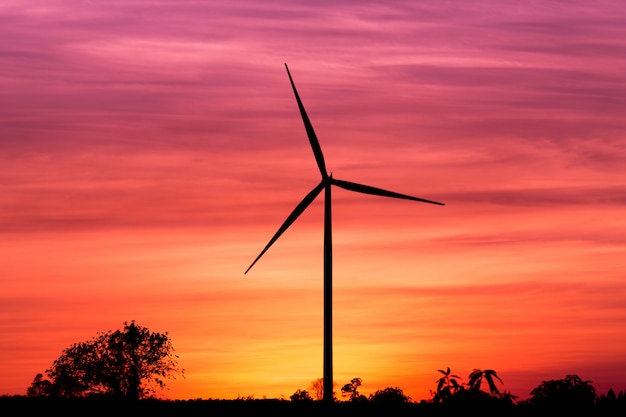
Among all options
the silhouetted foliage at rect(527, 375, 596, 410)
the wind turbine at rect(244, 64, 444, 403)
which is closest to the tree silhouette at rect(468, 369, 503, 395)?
the silhouetted foliage at rect(527, 375, 596, 410)

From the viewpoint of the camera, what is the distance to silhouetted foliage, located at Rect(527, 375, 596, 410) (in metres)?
27.4

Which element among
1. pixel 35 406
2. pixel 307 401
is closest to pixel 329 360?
pixel 307 401

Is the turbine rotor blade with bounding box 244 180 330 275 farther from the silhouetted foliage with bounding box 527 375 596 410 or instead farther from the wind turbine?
A: the silhouetted foliage with bounding box 527 375 596 410

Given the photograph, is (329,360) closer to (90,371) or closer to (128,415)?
(128,415)

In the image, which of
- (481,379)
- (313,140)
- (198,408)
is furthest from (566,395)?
(313,140)

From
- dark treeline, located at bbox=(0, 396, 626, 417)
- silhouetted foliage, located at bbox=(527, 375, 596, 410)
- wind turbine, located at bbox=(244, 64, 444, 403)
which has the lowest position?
silhouetted foliage, located at bbox=(527, 375, 596, 410)

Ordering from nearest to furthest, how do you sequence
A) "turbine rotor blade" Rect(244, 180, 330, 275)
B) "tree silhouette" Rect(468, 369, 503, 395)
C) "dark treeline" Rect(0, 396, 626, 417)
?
"tree silhouette" Rect(468, 369, 503, 395) < "dark treeline" Rect(0, 396, 626, 417) < "turbine rotor blade" Rect(244, 180, 330, 275)

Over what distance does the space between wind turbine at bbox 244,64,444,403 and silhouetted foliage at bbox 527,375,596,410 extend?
88.2 feet

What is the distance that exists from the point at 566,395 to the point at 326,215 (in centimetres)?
3448

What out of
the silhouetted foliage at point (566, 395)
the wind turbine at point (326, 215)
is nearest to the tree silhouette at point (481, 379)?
the silhouetted foliage at point (566, 395)

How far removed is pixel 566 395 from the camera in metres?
27.9

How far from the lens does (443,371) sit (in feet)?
93.7

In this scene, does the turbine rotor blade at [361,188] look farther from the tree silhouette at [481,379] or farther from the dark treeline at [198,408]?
the tree silhouette at [481,379]

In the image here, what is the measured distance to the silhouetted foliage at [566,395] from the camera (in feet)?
89.8
